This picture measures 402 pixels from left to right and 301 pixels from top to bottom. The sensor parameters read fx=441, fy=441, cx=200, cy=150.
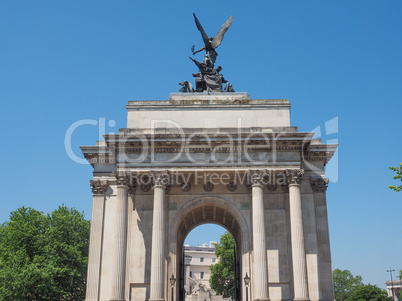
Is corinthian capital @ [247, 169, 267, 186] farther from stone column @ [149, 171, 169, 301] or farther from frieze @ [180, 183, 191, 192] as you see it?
stone column @ [149, 171, 169, 301]

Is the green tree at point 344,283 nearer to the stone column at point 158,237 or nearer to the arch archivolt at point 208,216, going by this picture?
the arch archivolt at point 208,216

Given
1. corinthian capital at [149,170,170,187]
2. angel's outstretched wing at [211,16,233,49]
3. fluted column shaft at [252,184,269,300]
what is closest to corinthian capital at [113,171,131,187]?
corinthian capital at [149,170,170,187]

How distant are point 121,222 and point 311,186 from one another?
15.1 m

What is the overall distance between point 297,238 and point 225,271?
5464cm

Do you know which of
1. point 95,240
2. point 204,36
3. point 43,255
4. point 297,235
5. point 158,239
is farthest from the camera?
point 43,255

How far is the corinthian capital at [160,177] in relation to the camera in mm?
32562

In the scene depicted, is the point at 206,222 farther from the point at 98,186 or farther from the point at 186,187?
the point at 98,186

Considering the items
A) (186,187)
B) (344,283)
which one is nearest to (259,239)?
(186,187)

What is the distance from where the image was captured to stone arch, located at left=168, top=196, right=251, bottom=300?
33562 mm

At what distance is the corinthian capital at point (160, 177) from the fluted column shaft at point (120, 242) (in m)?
2.04

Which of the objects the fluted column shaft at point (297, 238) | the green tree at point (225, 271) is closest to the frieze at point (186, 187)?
the fluted column shaft at point (297, 238)

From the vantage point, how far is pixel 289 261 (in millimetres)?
32906

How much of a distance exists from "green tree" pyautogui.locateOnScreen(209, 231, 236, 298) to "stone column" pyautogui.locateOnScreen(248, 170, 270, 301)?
171ft

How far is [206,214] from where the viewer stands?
3956cm
